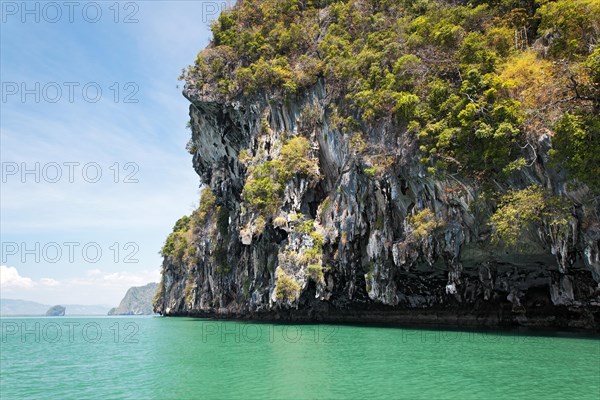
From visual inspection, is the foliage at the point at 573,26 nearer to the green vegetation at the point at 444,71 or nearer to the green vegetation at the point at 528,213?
the green vegetation at the point at 444,71

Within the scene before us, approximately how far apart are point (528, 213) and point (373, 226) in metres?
10.1

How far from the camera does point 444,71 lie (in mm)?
21938

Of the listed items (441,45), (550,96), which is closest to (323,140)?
(441,45)

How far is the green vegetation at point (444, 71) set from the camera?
17.7 metres

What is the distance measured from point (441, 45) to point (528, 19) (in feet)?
14.9

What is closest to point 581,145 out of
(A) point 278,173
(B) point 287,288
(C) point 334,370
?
(C) point 334,370

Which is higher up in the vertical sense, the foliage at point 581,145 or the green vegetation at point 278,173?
the green vegetation at point 278,173

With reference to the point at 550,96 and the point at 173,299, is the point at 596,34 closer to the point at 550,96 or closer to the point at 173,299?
the point at 550,96

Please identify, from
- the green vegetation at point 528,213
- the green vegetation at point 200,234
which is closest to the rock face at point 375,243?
the green vegetation at point 528,213

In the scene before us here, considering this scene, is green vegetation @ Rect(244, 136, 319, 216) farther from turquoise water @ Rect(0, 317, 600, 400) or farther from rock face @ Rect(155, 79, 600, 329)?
turquoise water @ Rect(0, 317, 600, 400)

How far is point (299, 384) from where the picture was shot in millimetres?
11773

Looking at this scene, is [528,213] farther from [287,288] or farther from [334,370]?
[287,288]

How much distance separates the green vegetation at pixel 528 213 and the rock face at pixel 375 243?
1.87 feet

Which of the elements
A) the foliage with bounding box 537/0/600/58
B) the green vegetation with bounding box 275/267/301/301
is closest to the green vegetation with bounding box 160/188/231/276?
the green vegetation with bounding box 275/267/301/301
